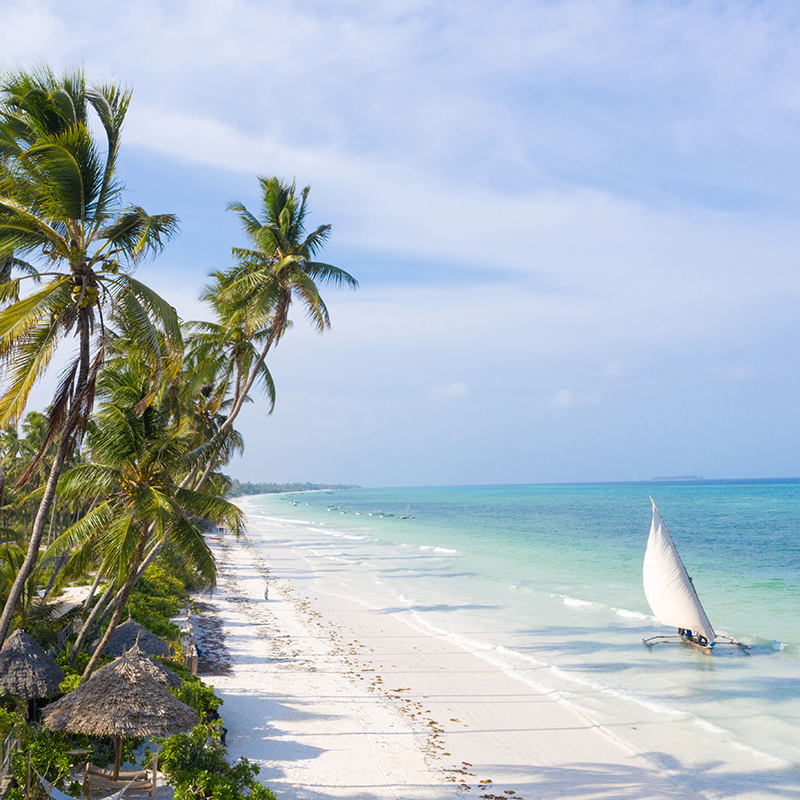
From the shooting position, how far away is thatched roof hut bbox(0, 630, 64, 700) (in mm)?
9898

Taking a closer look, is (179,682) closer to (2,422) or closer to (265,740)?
(265,740)

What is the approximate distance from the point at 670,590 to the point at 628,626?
10.5 feet

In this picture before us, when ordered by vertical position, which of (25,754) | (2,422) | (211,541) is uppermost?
(2,422)

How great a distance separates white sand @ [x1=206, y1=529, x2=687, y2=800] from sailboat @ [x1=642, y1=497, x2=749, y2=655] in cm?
638

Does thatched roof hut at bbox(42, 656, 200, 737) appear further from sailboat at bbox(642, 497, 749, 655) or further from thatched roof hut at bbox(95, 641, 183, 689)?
sailboat at bbox(642, 497, 749, 655)

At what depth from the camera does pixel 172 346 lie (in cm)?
889

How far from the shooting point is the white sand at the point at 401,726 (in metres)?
10.1

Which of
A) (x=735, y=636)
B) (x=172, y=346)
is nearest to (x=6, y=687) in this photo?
(x=172, y=346)

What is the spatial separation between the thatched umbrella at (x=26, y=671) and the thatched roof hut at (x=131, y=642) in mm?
2345

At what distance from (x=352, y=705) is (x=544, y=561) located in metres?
28.1

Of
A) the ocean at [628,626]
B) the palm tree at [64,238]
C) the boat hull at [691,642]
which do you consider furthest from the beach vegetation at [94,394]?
the boat hull at [691,642]

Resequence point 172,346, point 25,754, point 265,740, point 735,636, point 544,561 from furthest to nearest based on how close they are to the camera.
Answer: point 544,561
point 735,636
point 265,740
point 172,346
point 25,754

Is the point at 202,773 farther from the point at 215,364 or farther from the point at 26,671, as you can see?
the point at 215,364

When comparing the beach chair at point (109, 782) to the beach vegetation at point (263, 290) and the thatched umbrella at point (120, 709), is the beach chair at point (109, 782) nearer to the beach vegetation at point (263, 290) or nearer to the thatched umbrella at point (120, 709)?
the thatched umbrella at point (120, 709)
